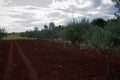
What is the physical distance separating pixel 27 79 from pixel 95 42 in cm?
513

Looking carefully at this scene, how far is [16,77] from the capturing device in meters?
18.2

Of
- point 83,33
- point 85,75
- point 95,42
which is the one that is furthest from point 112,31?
point 83,33

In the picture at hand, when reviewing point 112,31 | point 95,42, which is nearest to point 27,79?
point 95,42

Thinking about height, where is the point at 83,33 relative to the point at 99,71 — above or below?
above

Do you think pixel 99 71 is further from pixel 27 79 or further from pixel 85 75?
pixel 27 79

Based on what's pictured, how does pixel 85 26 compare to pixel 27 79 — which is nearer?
pixel 27 79

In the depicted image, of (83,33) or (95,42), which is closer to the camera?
(95,42)

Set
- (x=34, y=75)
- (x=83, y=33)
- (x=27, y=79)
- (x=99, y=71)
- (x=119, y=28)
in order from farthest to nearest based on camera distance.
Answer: (x=83, y=33) < (x=99, y=71) < (x=34, y=75) < (x=27, y=79) < (x=119, y=28)

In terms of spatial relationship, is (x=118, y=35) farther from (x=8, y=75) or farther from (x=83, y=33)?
(x=83, y=33)

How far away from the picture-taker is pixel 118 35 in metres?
16.4

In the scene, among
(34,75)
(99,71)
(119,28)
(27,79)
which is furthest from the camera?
(99,71)

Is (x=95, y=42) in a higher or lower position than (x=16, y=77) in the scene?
higher

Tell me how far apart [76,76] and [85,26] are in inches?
419

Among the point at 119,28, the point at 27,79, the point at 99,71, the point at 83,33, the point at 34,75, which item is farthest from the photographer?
the point at 83,33
